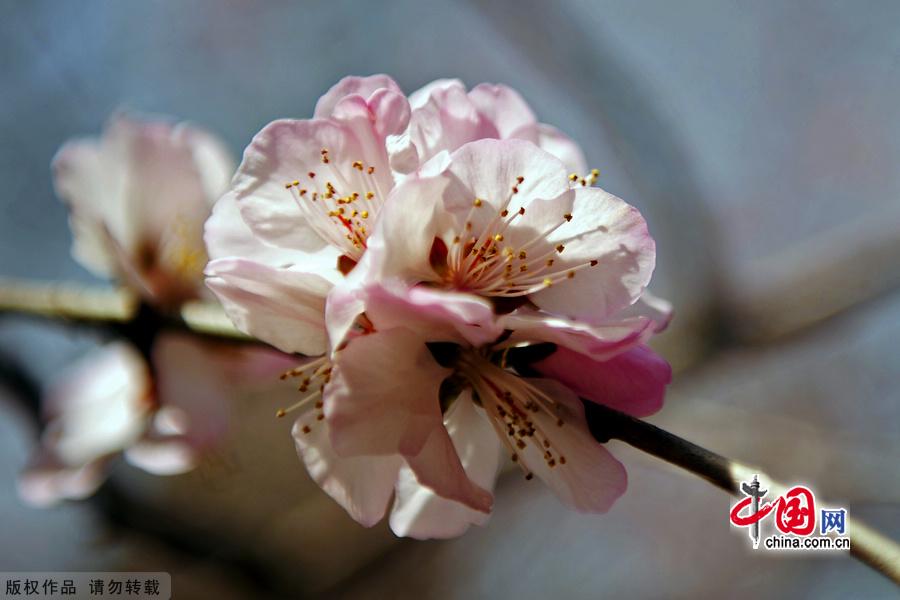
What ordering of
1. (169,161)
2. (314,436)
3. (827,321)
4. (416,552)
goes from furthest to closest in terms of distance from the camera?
(416,552), (827,321), (169,161), (314,436)

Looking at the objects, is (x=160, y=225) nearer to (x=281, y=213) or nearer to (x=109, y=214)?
(x=109, y=214)

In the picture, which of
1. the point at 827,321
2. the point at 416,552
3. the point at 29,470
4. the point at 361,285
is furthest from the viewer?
the point at 416,552

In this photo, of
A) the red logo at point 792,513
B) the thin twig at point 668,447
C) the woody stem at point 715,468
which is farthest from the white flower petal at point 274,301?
the red logo at point 792,513

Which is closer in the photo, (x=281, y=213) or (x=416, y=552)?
(x=281, y=213)

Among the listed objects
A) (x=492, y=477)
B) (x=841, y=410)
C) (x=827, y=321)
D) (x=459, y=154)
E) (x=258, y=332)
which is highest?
(x=459, y=154)

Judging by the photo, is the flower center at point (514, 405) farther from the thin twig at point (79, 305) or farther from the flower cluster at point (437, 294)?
the thin twig at point (79, 305)

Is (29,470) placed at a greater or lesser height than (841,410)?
greater

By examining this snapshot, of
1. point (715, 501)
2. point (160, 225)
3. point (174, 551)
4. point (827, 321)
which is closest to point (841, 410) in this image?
point (715, 501)
